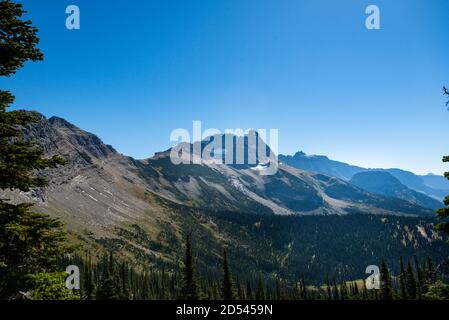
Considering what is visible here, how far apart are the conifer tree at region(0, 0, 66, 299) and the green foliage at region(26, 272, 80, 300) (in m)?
0.28

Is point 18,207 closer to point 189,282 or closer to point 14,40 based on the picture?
point 14,40

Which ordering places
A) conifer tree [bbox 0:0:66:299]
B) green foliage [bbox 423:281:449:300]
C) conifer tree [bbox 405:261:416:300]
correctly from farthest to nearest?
conifer tree [bbox 405:261:416:300] < green foliage [bbox 423:281:449:300] < conifer tree [bbox 0:0:66:299]

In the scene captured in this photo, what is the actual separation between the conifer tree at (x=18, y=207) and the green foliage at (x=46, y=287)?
28 cm

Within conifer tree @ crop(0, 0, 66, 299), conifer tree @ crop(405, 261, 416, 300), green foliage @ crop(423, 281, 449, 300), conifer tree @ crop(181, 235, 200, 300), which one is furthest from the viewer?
conifer tree @ crop(405, 261, 416, 300)

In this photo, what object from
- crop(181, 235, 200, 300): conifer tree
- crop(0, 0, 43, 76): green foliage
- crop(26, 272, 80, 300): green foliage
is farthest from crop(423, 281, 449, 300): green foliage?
crop(181, 235, 200, 300): conifer tree

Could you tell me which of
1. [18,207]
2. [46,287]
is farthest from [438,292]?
[18,207]

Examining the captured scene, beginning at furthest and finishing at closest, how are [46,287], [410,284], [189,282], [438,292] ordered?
[410,284], [189,282], [438,292], [46,287]

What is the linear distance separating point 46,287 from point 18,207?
343 centimetres

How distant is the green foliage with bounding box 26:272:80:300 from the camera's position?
560 inches

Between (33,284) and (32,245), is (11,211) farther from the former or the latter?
(33,284)

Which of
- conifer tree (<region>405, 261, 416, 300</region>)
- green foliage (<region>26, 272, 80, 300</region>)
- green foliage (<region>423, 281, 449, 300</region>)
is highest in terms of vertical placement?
green foliage (<region>26, 272, 80, 300</region>)

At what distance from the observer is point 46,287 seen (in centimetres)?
1441

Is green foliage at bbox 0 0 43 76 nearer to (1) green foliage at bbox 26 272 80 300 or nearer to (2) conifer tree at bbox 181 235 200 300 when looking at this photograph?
(1) green foliage at bbox 26 272 80 300
